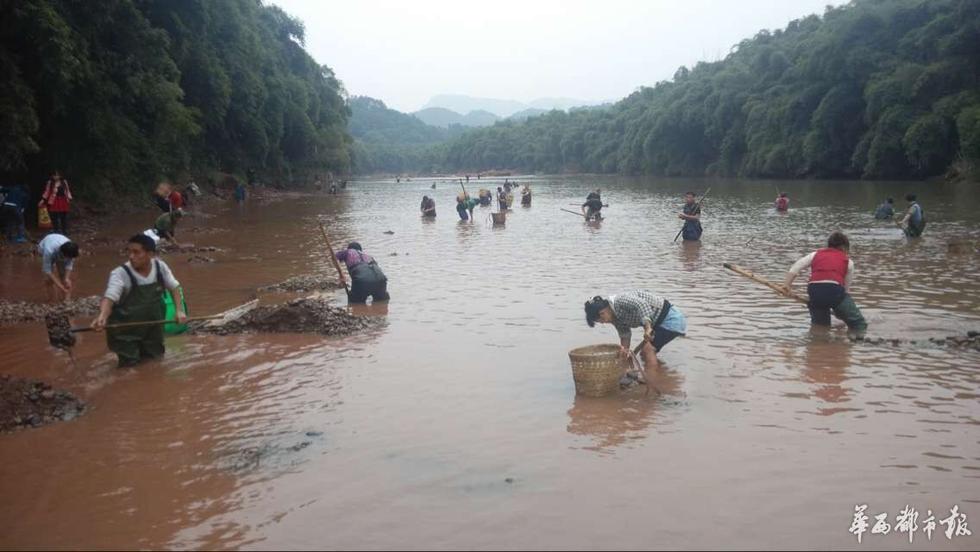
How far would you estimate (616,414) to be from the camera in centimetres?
642

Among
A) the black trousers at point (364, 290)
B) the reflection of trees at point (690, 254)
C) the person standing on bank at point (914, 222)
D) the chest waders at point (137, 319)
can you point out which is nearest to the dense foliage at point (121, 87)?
the black trousers at point (364, 290)

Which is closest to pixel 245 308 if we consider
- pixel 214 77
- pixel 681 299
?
pixel 681 299

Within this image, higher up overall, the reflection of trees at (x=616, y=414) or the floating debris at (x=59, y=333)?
the floating debris at (x=59, y=333)

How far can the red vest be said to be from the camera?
28.9ft

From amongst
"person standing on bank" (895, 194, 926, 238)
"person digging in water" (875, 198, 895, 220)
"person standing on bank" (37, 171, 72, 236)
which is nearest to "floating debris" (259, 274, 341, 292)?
"person standing on bank" (37, 171, 72, 236)

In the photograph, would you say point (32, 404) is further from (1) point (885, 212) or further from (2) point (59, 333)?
(1) point (885, 212)

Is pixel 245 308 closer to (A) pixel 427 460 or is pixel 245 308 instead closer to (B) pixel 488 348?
(B) pixel 488 348

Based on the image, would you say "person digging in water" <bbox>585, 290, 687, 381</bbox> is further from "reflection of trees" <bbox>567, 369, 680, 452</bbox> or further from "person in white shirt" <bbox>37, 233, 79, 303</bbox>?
"person in white shirt" <bbox>37, 233, 79, 303</bbox>

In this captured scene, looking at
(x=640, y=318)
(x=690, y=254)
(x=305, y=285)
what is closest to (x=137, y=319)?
(x=640, y=318)

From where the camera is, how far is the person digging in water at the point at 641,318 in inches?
282

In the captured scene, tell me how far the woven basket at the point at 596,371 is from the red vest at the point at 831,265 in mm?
3426

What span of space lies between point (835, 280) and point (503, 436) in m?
4.94

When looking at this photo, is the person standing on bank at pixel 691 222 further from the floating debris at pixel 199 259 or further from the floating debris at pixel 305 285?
the floating debris at pixel 199 259

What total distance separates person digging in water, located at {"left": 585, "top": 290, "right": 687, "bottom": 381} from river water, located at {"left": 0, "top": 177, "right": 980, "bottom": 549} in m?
0.39
